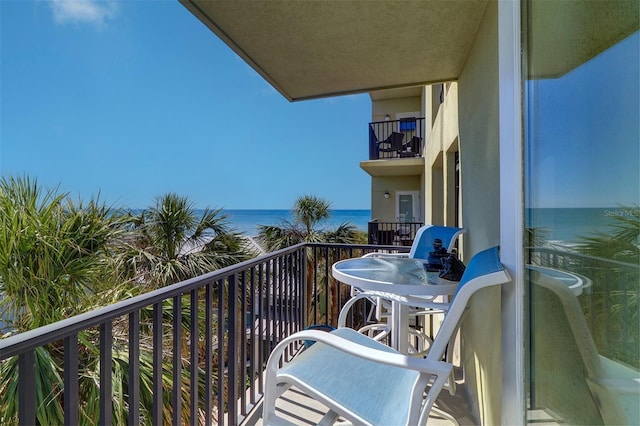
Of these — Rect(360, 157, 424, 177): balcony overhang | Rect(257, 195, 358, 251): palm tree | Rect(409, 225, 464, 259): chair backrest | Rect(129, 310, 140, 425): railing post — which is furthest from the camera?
Rect(257, 195, 358, 251): palm tree

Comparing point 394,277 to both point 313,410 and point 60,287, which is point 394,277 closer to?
point 313,410

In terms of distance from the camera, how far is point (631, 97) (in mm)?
537

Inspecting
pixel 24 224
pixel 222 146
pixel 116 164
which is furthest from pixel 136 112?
pixel 24 224

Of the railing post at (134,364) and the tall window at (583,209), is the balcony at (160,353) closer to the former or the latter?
the railing post at (134,364)

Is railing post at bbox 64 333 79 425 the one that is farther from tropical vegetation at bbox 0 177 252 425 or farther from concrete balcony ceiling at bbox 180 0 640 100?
concrete balcony ceiling at bbox 180 0 640 100

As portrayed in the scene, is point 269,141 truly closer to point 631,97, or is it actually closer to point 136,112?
point 136,112

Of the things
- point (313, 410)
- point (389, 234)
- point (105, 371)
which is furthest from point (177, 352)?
point (389, 234)

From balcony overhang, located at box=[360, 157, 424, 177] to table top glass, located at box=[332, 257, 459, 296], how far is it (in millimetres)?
6436

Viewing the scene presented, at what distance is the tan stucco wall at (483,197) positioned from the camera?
1.53 metres

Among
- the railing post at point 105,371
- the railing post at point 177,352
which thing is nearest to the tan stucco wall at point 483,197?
the railing post at point 177,352

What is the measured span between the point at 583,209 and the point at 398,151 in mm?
8579

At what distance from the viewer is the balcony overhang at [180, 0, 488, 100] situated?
171cm

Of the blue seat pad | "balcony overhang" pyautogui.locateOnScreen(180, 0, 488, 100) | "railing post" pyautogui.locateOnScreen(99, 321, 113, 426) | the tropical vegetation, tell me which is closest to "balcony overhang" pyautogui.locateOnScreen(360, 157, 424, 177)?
"balcony overhang" pyautogui.locateOnScreen(180, 0, 488, 100)

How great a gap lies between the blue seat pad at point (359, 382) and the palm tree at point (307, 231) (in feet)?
21.6
